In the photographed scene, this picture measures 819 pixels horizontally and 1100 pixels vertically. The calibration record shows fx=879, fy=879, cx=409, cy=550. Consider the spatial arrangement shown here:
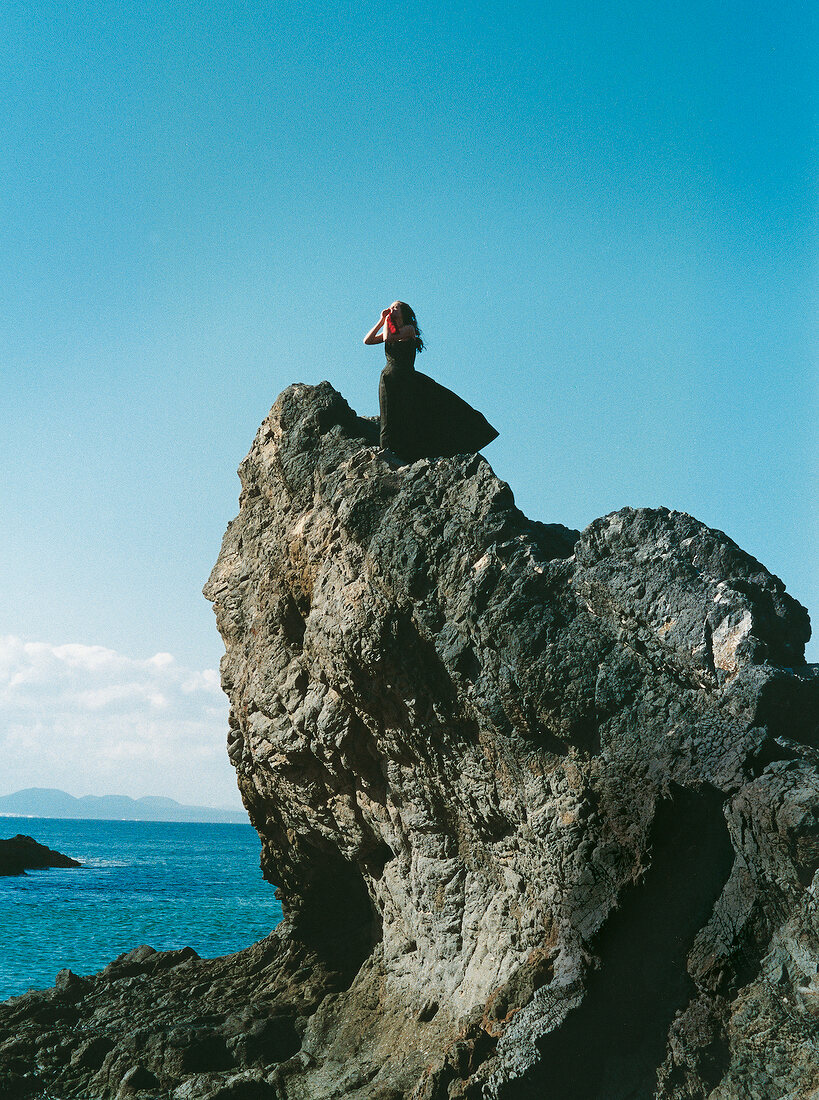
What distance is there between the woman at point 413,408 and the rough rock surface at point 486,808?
562mm

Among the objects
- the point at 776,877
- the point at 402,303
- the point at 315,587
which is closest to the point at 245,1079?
the point at 315,587

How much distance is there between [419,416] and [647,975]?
20.5 feet

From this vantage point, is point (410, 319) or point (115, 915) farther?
point (115, 915)

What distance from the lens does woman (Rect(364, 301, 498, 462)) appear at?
32.0ft

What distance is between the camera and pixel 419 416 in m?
10.2

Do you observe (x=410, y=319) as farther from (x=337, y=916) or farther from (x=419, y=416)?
(x=337, y=916)

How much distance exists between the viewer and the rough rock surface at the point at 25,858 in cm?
5753

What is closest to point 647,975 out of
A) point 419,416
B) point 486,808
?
point 486,808

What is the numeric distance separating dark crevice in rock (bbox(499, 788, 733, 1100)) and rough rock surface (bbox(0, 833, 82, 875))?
59.1 metres

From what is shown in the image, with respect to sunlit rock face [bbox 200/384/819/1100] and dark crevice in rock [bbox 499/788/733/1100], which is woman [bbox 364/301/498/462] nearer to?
sunlit rock face [bbox 200/384/819/1100]

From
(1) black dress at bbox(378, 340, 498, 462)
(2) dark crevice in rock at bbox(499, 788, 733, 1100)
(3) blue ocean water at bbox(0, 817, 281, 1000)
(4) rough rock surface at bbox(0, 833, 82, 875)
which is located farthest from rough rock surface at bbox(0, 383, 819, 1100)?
(4) rough rock surface at bbox(0, 833, 82, 875)

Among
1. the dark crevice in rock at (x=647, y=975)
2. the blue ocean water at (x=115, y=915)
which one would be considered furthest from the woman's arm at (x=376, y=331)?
the blue ocean water at (x=115, y=915)

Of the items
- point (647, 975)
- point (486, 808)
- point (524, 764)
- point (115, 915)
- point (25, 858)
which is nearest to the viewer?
point (647, 975)

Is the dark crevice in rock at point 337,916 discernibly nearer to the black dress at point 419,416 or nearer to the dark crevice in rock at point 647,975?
the dark crevice in rock at point 647,975
